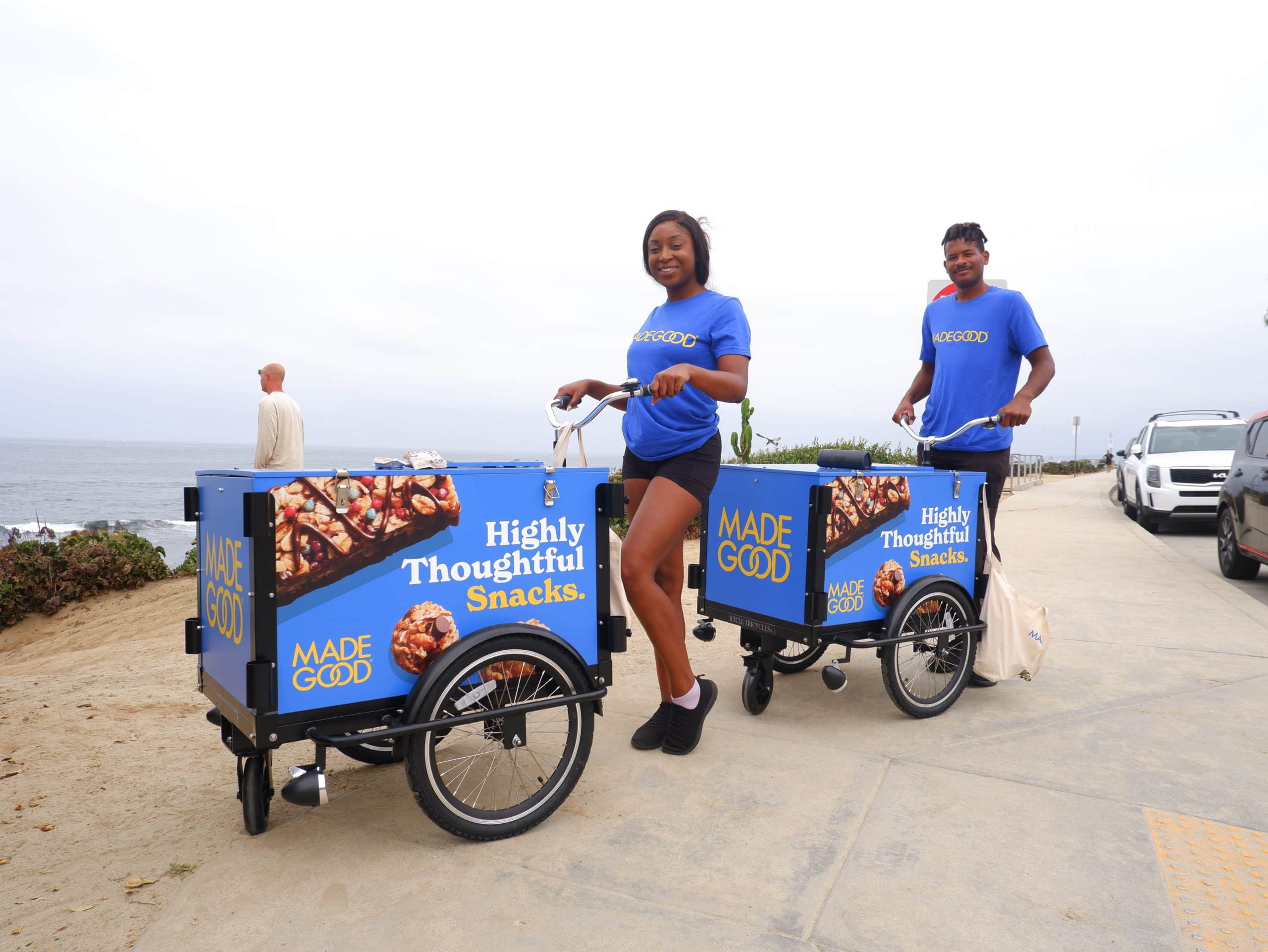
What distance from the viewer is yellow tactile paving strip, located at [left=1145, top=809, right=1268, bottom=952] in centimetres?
221

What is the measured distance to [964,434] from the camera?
14.1 ft

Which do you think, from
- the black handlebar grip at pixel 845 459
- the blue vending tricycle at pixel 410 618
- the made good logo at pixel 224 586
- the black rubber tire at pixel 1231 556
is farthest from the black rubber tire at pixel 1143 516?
the made good logo at pixel 224 586

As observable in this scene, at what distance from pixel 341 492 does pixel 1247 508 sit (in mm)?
8476

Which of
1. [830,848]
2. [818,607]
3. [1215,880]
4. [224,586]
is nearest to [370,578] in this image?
[224,586]

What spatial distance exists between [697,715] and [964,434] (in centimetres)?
203

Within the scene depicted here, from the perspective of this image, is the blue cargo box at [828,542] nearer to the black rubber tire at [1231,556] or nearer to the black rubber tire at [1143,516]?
the black rubber tire at [1231,556]

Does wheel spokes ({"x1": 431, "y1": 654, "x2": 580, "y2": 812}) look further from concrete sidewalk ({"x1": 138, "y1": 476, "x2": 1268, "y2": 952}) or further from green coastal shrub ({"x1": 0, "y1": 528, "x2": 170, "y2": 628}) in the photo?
green coastal shrub ({"x1": 0, "y1": 528, "x2": 170, "y2": 628})

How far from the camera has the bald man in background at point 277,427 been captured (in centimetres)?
819

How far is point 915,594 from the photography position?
12.6ft

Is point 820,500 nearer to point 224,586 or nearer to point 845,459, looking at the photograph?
point 845,459

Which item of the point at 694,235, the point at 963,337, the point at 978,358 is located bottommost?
the point at 978,358

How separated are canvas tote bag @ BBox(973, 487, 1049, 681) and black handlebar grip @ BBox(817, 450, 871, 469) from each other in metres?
0.99

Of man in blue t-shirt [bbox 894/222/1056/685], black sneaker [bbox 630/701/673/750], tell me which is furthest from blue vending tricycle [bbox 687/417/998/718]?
black sneaker [bbox 630/701/673/750]

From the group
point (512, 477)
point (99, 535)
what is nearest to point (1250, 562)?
point (512, 477)
